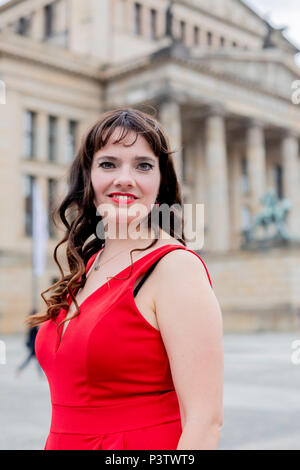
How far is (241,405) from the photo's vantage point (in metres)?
10.6

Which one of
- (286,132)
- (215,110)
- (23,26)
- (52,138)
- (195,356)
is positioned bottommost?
(195,356)

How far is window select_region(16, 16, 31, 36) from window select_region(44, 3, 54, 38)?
3056mm

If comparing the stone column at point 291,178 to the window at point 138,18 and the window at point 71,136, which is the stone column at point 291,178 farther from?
the window at point 71,136

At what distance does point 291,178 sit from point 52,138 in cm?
1994

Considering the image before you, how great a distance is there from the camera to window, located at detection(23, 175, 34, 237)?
46250 millimetres

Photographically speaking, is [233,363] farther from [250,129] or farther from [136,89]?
[250,129]

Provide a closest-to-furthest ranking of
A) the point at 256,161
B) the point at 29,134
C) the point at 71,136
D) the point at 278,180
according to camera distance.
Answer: the point at 29,134 < the point at 71,136 < the point at 256,161 < the point at 278,180

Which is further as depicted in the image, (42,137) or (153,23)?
(153,23)

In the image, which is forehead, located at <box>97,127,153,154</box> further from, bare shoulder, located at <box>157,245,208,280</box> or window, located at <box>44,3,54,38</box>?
window, located at <box>44,3,54,38</box>

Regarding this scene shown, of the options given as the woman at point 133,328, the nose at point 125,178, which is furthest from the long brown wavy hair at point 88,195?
the nose at point 125,178

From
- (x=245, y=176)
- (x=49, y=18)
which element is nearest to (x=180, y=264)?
(x=245, y=176)

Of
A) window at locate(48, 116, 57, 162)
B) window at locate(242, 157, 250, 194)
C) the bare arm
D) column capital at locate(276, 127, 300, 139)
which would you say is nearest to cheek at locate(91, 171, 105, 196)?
the bare arm

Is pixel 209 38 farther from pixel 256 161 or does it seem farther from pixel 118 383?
pixel 118 383

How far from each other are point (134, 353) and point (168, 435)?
30cm
